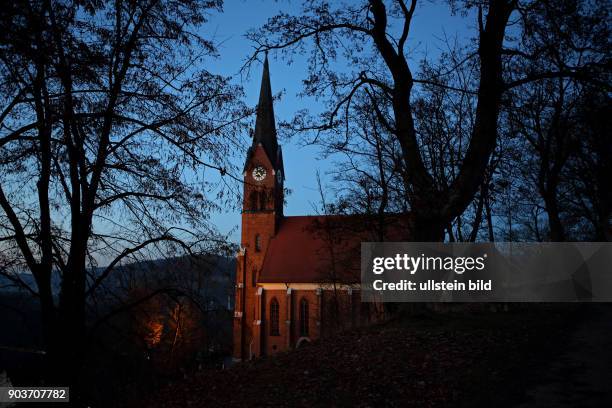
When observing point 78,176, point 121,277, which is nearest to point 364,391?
point 121,277

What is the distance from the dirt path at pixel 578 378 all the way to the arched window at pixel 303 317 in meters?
31.6

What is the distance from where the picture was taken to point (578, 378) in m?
7.07

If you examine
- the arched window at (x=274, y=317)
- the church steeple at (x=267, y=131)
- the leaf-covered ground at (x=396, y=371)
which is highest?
the church steeple at (x=267, y=131)

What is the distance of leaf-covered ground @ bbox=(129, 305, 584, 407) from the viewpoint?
6.79m

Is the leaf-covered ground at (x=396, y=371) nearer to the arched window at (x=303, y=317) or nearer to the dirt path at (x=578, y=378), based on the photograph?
the dirt path at (x=578, y=378)

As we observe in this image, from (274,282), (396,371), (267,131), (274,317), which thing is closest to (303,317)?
(274,317)

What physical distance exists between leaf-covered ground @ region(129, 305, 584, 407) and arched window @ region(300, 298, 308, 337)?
30039mm

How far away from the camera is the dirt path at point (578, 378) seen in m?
6.09

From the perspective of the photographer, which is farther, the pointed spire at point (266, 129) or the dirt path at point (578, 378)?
the pointed spire at point (266, 129)

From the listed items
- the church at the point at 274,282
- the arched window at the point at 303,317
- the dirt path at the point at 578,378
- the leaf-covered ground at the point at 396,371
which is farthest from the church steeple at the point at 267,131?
the dirt path at the point at 578,378

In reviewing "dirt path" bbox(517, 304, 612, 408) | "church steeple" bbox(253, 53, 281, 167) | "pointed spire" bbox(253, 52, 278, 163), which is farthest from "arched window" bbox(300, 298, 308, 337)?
"dirt path" bbox(517, 304, 612, 408)

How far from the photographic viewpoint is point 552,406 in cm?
595

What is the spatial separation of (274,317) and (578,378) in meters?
36.1

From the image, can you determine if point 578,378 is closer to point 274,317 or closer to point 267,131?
point 274,317
